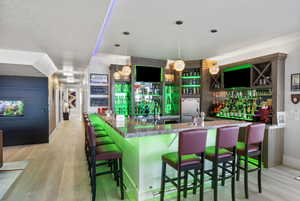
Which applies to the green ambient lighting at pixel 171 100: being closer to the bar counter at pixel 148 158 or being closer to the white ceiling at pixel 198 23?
the white ceiling at pixel 198 23

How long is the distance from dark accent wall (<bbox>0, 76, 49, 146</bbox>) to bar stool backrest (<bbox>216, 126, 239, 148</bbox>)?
564 cm

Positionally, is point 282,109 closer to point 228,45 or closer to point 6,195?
point 228,45

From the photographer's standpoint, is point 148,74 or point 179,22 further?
point 148,74

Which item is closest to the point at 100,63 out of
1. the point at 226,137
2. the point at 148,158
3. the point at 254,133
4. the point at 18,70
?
the point at 18,70

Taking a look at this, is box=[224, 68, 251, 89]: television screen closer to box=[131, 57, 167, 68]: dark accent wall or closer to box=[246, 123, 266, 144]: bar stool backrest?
box=[131, 57, 167, 68]: dark accent wall

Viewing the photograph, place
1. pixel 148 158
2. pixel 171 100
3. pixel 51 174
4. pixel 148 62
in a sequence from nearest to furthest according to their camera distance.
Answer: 1. pixel 148 158
2. pixel 51 174
3. pixel 148 62
4. pixel 171 100

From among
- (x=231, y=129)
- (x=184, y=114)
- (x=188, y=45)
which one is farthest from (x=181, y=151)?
(x=184, y=114)

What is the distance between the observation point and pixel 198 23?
294cm

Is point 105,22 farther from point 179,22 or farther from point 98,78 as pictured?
point 98,78

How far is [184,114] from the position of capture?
227 inches

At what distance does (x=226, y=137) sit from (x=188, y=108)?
355 cm

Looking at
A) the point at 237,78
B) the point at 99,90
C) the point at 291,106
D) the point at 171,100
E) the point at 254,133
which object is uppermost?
the point at 237,78

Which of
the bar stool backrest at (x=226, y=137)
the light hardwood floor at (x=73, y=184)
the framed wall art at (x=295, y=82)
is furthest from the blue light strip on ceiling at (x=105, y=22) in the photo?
the framed wall art at (x=295, y=82)

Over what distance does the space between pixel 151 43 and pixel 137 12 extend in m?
1.50
